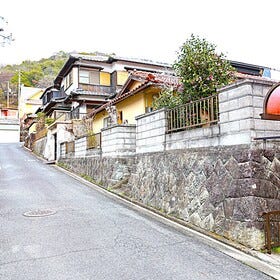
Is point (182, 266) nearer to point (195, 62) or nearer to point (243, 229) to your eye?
point (243, 229)

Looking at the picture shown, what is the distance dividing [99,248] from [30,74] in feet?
205

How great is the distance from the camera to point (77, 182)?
13.8m

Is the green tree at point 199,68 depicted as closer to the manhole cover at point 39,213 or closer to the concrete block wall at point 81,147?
the manhole cover at point 39,213

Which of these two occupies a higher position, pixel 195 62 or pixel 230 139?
pixel 195 62

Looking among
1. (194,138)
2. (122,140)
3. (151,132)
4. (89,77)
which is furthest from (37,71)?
(194,138)

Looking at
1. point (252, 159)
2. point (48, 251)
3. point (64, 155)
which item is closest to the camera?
point (48, 251)

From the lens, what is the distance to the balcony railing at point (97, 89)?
26.0 metres

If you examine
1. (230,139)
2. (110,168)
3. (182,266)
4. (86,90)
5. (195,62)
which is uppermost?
(86,90)

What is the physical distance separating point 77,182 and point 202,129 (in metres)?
8.40

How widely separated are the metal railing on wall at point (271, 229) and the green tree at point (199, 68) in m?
4.28

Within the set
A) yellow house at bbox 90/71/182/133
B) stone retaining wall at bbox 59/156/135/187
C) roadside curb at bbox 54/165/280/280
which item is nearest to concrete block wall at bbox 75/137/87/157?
stone retaining wall at bbox 59/156/135/187

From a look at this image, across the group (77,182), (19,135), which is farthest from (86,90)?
(19,135)

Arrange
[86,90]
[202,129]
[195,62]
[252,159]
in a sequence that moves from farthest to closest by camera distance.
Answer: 1. [86,90]
2. [195,62]
3. [202,129]
4. [252,159]

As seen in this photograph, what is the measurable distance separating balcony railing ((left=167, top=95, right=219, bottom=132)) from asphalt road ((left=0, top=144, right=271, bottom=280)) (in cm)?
264
